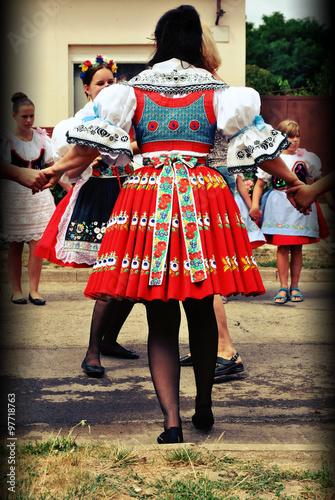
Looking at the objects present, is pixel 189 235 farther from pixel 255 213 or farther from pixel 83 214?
pixel 255 213

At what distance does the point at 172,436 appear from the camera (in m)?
2.98

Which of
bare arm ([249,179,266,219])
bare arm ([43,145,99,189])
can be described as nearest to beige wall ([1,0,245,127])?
bare arm ([249,179,266,219])

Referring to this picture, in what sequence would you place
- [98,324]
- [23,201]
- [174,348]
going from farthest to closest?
1. [23,201]
2. [98,324]
3. [174,348]

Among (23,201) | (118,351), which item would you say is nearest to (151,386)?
(118,351)

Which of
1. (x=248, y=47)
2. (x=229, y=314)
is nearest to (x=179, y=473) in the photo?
(x=229, y=314)

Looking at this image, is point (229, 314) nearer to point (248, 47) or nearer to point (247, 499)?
point (247, 499)

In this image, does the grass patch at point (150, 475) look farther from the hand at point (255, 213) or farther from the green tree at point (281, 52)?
the green tree at point (281, 52)

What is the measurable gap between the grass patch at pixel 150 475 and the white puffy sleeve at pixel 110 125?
129 cm

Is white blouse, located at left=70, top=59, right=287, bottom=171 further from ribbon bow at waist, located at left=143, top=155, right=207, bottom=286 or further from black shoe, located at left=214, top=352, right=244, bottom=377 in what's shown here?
black shoe, located at left=214, top=352, right=244, bottom=377

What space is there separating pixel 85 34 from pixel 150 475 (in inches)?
399

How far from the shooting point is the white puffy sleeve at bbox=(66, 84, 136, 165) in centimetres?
312

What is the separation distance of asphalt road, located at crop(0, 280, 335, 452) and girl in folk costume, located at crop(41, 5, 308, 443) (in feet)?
1.27

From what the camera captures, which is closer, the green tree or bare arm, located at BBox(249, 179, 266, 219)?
bare arm, located at BBox(249, 179, 266, 219)

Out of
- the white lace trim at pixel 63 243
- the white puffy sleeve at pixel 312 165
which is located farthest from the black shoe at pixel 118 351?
the white puffy sleeve at pixel 312 165
